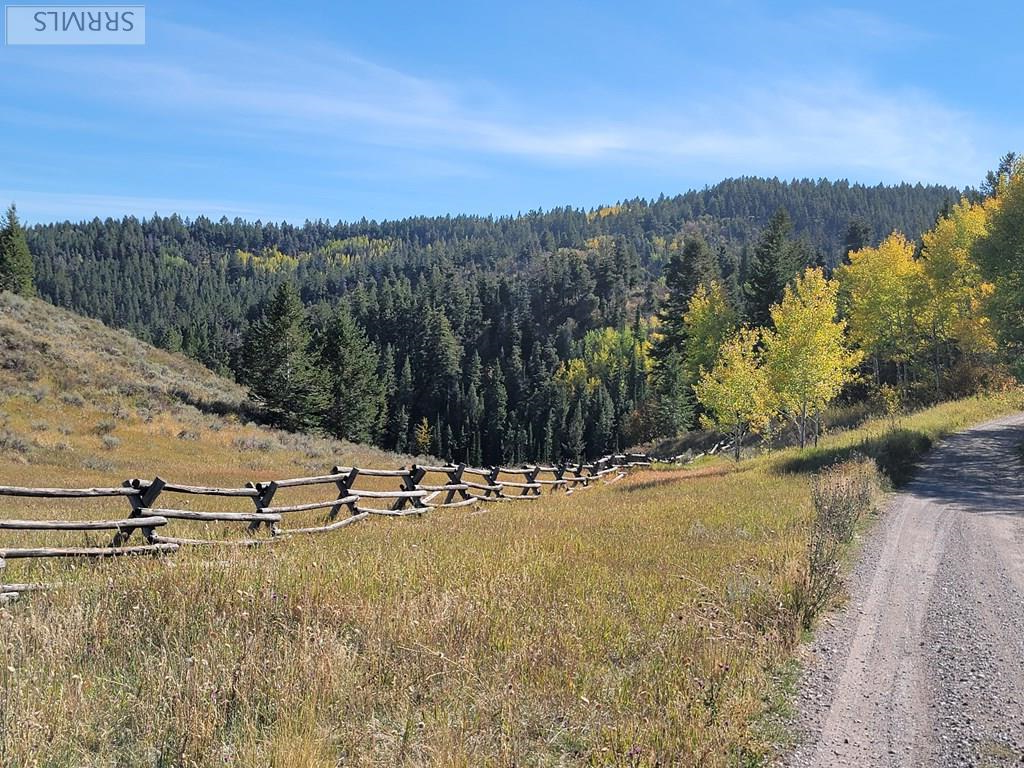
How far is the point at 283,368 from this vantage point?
48969mm

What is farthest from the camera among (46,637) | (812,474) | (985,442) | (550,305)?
(550,305)

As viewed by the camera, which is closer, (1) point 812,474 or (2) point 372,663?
(2) point 372,663

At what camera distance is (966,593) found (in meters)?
8.80

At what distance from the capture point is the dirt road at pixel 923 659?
511 centimetres

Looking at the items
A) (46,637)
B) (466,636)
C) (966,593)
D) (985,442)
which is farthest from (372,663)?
(985,442)

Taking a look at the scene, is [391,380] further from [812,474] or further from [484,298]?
[812,474]

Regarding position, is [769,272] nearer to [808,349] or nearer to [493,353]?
[808,349]

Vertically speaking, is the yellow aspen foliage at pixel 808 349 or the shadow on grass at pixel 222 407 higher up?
the yellow aspen foliage at pixel 808 349

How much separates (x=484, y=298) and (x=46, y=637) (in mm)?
161152

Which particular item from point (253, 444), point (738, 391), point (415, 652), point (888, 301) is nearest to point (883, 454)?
point (738, 391)

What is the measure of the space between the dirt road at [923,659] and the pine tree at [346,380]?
55.6 m

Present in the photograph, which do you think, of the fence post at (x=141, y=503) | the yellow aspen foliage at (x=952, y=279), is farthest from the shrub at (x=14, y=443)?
the yellow aspen foliage at (x=952, y=279)

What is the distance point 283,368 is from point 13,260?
5670 cm

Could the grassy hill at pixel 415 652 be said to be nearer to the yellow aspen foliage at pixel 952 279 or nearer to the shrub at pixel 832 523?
the shrub at pixel 832 523
